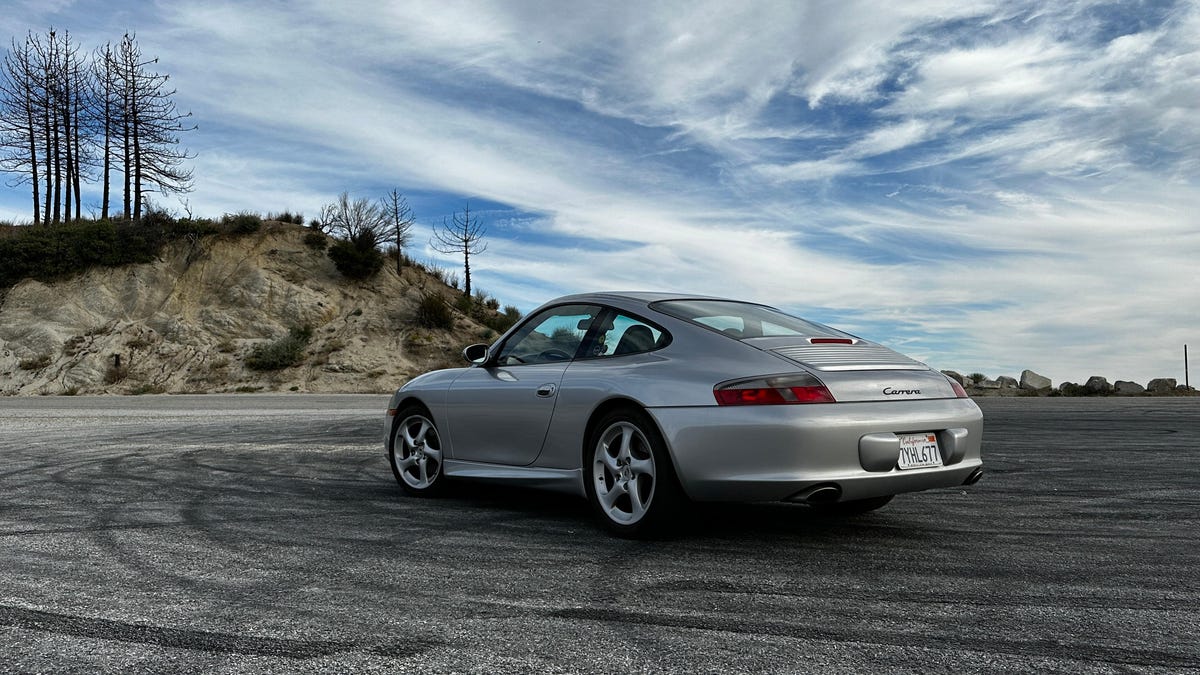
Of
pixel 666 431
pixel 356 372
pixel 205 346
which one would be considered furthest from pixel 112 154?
pixel 666 431

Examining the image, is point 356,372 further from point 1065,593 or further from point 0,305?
point 1065,593

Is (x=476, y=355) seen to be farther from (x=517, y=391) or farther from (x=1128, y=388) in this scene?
(x=1128, y=388)

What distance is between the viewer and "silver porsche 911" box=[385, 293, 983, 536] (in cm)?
468

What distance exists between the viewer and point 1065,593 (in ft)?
13.3

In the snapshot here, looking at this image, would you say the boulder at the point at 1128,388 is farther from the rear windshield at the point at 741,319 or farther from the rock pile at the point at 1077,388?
the rear windshield at the point at 741,319

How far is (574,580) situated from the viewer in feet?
14.1

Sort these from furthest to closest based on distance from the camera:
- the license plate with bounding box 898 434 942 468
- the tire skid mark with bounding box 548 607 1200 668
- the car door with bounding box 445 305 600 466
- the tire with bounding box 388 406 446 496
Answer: the tire with bounding box 388 406 446 496, the car door with bounding box 445 305 600 466, the license plate with bounding box 898 434 942 468, the tire skid mark with bounding box 548 607 1200 668

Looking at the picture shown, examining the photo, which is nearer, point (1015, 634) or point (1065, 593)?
point (1015, 634)

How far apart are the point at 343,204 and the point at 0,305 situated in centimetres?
1304

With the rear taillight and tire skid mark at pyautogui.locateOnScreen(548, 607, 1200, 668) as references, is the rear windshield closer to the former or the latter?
the rear taillight

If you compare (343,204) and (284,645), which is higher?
(343,204)

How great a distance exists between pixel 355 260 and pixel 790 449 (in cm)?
3452

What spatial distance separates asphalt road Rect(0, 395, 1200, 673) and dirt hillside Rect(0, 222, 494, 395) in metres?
25.0

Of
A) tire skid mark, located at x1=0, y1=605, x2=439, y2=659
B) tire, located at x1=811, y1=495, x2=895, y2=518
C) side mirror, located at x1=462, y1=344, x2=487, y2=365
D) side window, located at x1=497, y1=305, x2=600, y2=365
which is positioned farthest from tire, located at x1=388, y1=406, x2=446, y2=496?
tire skid mark, located at x1=0, y1=605, x2=439, y2=659
